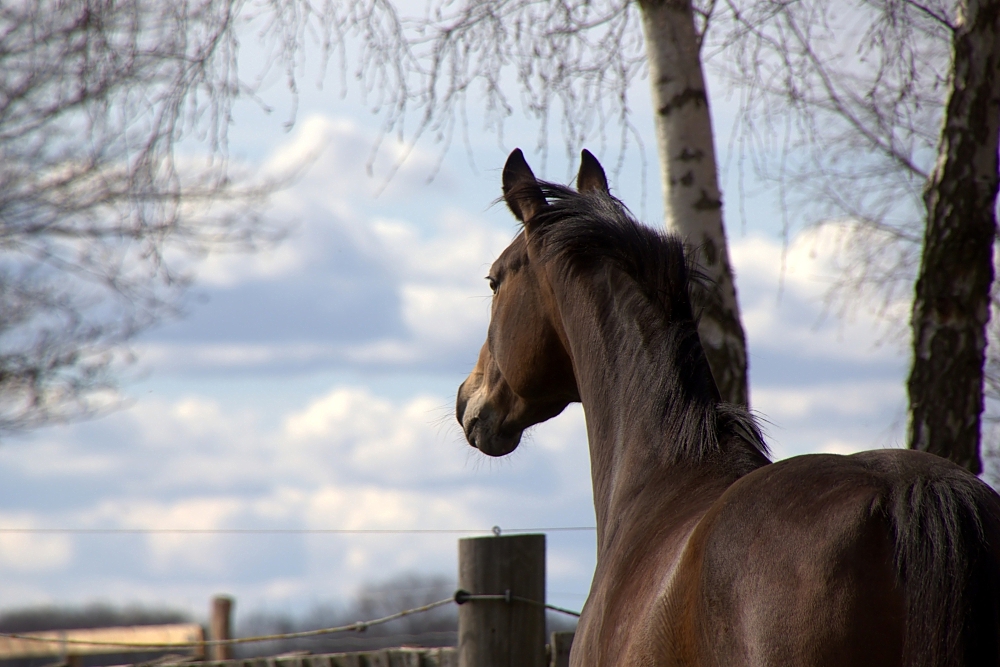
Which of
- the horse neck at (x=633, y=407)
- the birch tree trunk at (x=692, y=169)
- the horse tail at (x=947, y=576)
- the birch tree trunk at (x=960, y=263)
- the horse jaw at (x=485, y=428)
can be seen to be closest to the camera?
the horse tail at (x=947, y=576)

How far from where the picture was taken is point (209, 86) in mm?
5371

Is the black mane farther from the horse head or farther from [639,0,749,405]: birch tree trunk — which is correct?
[639,0,749,405]: birch tree trunk

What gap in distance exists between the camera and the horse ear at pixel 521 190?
9.46ft

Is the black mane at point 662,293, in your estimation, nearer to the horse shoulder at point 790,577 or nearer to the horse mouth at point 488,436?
the horse shoulder at point 790,577

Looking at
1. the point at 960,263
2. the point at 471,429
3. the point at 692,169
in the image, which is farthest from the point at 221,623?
the point at 960,263

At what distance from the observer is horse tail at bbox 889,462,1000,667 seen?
5.01 ft

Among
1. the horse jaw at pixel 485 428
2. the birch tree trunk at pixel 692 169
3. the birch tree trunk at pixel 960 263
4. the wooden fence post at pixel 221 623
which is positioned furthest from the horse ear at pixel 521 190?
the wooden fence post at pixel 221 623

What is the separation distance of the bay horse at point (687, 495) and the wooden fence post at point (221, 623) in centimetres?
406

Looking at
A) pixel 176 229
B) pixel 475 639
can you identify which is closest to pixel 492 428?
pixel 475 639

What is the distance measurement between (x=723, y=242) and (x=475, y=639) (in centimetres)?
216

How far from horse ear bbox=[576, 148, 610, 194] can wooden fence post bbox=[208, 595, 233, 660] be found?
4.58 m

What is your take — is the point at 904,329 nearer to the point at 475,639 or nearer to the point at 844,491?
the point at 475,639

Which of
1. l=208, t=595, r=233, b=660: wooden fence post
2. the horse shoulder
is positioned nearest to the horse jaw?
the horse shoulder

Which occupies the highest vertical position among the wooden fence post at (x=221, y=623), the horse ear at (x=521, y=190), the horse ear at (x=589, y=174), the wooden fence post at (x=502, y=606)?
the horse ear at (x=589, y=174)
